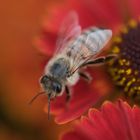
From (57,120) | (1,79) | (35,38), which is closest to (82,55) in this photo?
(57,120)

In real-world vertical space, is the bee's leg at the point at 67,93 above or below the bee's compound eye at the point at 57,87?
below

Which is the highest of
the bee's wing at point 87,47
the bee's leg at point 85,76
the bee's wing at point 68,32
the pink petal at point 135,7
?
the bee's wing at point 68,32

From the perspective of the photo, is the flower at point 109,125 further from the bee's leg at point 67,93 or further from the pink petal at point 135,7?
the pink petal at point 135,7

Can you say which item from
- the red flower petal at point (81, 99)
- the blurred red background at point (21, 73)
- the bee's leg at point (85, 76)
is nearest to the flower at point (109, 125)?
the red flower petal at point (81, 99)

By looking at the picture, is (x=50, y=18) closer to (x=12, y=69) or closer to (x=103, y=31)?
(x=12, y=69)

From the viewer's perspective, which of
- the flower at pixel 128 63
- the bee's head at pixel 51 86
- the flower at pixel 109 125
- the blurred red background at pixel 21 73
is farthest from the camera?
the blurred red background at pixel 21 73

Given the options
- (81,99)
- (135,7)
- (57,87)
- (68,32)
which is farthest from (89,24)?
(57,87)

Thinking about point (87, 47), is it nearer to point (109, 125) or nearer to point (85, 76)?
point (85, 76)
